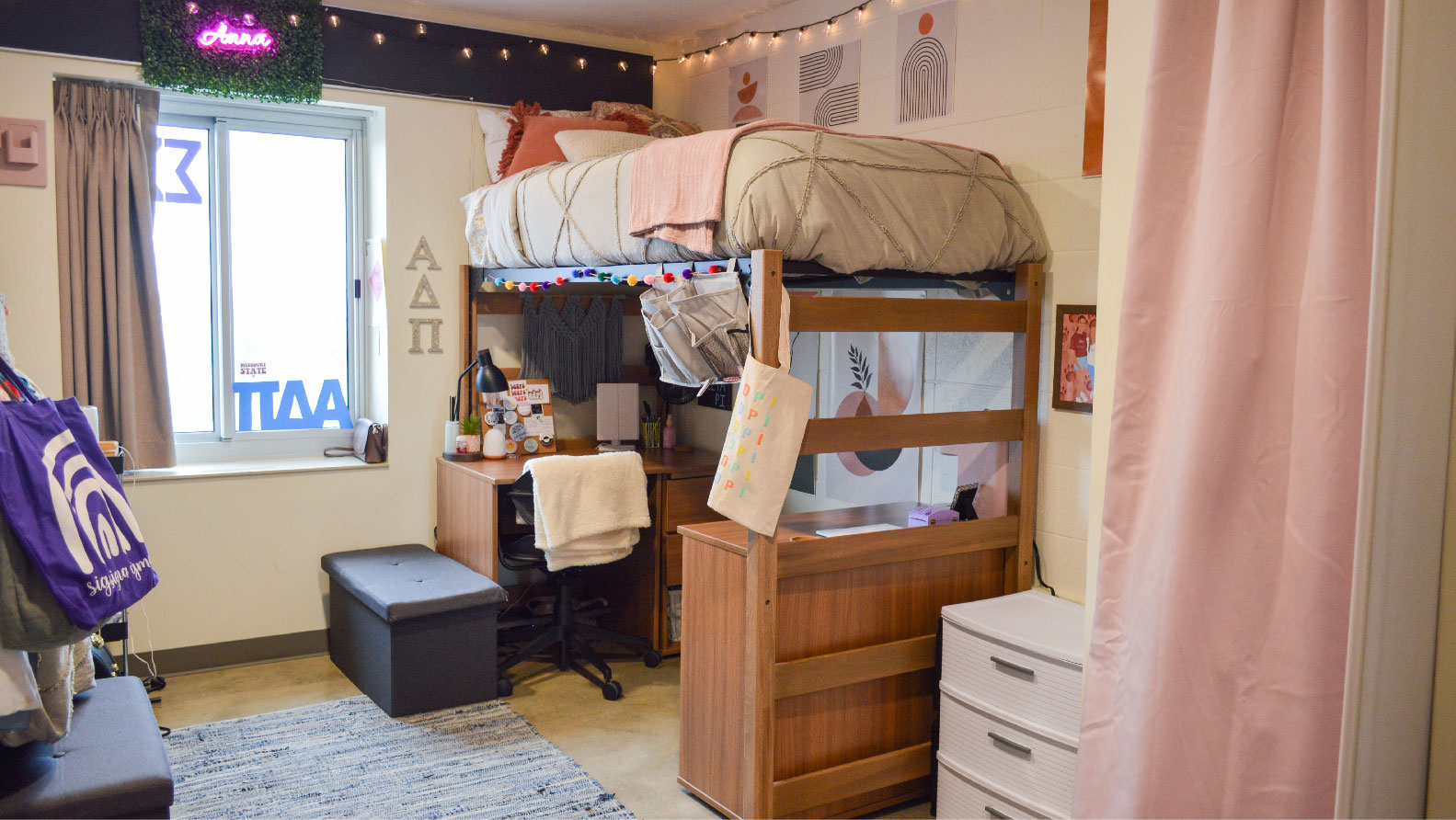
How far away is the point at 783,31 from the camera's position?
4.08m

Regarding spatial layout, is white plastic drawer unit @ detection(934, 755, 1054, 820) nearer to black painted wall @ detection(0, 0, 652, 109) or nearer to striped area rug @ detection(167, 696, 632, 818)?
striped area rug @ detection(167, 696, 632, 818)

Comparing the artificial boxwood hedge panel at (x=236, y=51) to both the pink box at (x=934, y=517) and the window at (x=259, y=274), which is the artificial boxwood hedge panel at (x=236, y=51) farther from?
the pink box at (x=934, y=517)

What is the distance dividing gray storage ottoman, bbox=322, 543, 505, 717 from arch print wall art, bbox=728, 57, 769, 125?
7.28ft

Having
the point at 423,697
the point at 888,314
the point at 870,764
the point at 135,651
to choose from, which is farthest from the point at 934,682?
the point at 135,651

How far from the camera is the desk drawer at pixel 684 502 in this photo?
4.07m

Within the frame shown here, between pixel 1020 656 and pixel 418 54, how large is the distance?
3428 mm

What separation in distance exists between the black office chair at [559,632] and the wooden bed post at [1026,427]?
1.56 meters

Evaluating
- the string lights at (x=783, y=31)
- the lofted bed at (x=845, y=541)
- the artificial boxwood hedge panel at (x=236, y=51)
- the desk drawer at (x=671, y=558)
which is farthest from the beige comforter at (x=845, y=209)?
the artificial boxwood hedge panel at (x=236, y=51)

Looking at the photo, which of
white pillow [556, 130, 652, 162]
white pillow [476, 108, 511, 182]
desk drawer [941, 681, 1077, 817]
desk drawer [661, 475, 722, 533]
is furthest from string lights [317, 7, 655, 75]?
desk drawer [941, 681, 1077, 817]

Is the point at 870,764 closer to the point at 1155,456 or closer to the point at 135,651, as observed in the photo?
the point at 1155,456

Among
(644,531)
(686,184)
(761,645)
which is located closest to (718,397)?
(644,531)

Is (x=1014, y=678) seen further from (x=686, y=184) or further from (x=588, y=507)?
(x=588, y=507)

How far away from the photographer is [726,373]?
3.01 m

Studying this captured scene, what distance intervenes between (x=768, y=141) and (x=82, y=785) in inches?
80.2
